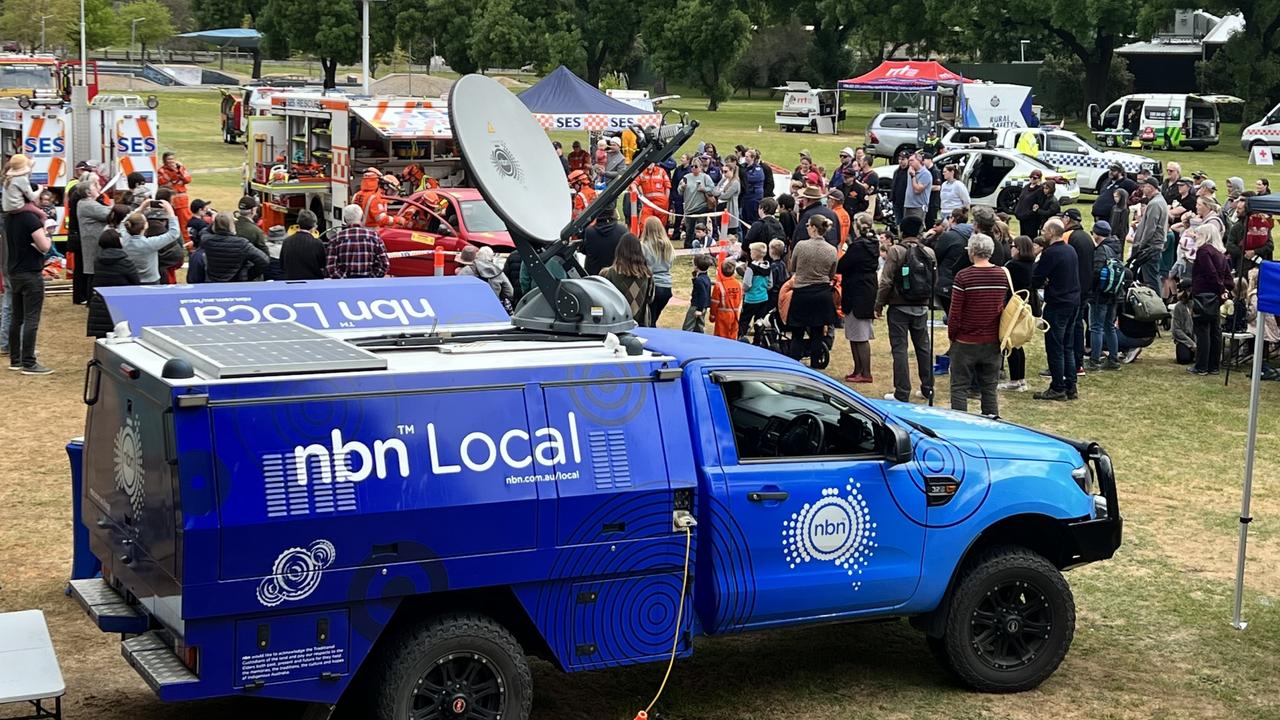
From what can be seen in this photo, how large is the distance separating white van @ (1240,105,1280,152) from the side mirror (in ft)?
140

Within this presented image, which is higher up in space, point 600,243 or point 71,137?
point 71,137

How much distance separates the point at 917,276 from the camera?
14.4 m

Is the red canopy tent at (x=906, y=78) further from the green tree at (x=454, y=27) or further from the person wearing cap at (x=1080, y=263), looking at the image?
the person wearing cap at (x=1080, y=263)

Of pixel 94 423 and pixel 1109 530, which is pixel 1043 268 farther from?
pixel 94 423

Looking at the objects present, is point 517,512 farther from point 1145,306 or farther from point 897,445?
point 1145,306

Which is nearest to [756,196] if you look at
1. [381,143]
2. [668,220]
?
[668,220]

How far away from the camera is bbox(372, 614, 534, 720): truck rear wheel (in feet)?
21.7

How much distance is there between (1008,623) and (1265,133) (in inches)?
1675

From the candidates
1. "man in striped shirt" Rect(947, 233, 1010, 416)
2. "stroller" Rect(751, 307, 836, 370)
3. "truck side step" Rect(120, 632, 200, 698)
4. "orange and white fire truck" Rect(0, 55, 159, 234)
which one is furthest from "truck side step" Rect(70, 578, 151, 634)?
"orange and white fire truck" Rect(0, 55, 159, 234)

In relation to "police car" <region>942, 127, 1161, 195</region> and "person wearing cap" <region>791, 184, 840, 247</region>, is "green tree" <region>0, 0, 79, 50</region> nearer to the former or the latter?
"police car" <region>942, 127, 1161, 195</region>

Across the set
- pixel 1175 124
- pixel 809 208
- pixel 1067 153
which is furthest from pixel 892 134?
pixel 809 208

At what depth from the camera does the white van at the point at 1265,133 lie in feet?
150

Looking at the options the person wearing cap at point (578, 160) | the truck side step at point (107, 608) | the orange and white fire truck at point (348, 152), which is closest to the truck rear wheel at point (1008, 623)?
the truck side step at point (107, 608)

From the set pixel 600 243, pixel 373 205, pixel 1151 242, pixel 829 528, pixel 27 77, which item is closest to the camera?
pixel 829 528
